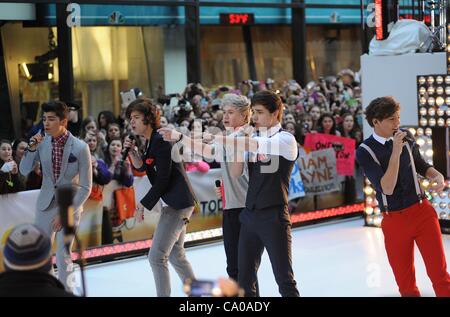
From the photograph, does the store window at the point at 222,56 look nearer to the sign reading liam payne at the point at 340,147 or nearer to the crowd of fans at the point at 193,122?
the crowd of fans at the point at 193,122

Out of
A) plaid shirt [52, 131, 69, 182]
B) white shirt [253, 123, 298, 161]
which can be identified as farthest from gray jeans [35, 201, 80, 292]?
white shirt [253, 123, 298, 161]

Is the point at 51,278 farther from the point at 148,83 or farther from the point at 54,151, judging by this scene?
the point at 148,83

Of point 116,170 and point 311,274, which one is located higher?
point 116,170

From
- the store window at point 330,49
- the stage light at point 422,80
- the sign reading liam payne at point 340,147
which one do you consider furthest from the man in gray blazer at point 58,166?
the store window at point 330,49

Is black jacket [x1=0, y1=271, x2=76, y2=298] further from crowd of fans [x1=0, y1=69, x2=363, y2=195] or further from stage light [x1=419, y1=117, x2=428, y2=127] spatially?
stage light [x1=419, y1=117, x2=428, y2=127]

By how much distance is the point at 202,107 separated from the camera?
1275 centimetres

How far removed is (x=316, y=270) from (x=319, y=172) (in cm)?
335

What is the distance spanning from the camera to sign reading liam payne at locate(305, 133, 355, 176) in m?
12.5

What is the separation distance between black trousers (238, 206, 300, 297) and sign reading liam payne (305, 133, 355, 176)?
618 cm

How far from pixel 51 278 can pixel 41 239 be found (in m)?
0.18

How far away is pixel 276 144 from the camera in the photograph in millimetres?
6105

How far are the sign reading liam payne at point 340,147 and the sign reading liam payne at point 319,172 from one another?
0.22 ft

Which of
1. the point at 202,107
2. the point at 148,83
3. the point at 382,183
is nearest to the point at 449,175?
the point at 202,107

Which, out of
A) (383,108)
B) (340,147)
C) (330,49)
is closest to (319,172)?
(340,147)
